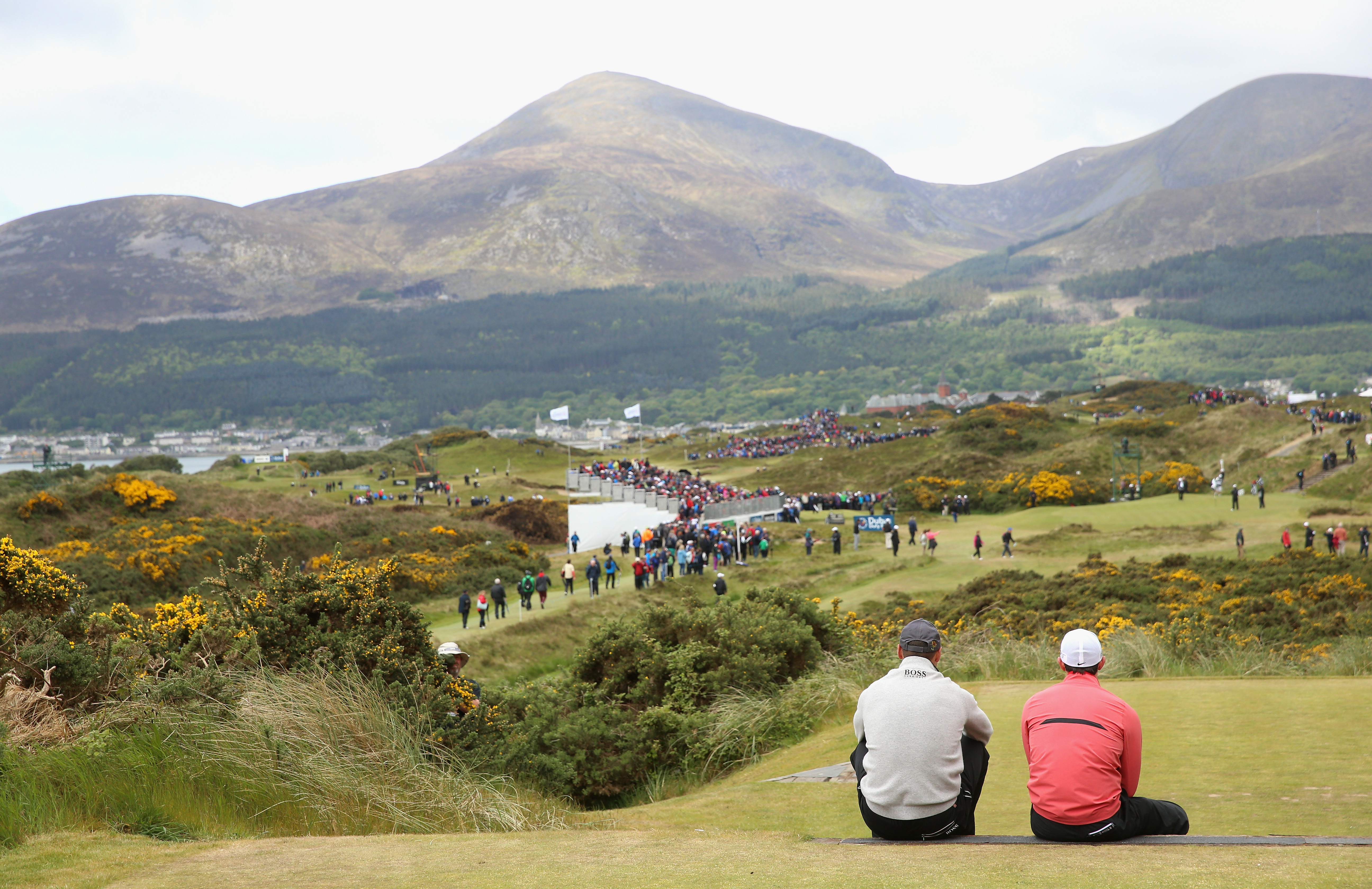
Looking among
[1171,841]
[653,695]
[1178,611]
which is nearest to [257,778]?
[1171,841]

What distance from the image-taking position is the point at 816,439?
89.3 m

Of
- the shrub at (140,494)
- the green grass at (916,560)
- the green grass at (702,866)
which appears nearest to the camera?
the green grass at (702,866)

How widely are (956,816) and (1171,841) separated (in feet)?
3.33

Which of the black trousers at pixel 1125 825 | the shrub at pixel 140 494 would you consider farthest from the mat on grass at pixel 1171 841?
the shrub at pixel 140 494

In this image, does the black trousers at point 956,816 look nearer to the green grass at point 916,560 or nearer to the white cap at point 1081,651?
the white cap at point 1081,651

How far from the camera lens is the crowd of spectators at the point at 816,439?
7756 cm

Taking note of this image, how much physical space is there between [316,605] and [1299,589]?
1955cm

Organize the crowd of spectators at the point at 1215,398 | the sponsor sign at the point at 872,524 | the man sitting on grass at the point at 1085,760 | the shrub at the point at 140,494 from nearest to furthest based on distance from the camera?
the man sitting on grass at the point at 1085,760 → the shrub at the point at 140,494 → the sponsor sign at the point at 872,524 → the crowd of spectators at the point at 1215,398

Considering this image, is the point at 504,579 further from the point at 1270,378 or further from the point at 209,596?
the point at 1270,378

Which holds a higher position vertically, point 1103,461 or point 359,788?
point 359,788

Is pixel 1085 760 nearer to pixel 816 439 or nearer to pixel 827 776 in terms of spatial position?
pixel 827 776

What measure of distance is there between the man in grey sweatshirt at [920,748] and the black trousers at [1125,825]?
1.21 ft

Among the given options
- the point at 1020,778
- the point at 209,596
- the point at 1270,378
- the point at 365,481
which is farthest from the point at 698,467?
the point at 1270,378

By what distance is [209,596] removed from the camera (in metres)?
23.4
